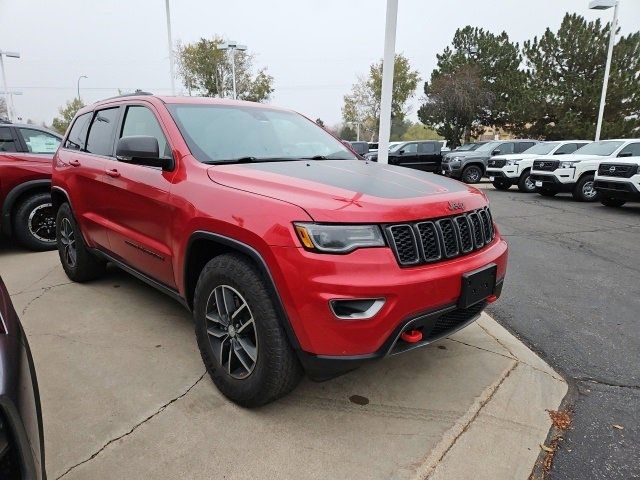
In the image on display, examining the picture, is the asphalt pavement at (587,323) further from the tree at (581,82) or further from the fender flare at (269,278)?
the tree at (581,82)

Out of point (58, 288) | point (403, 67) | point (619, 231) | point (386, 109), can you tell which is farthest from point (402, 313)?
point (403, 67)

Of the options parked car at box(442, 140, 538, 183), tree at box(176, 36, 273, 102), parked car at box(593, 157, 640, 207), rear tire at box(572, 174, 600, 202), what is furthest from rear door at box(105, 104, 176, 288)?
tree at box(176, 36, 273, 102)

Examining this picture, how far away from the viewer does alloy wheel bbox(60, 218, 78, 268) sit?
4484 millimetres

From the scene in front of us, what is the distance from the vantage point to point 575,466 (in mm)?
2195

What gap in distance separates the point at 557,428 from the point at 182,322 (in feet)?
8.87

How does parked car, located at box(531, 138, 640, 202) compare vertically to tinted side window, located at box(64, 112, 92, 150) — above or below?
below

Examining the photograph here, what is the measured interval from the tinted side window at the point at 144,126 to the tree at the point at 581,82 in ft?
109

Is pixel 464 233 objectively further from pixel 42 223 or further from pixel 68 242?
pixel 42 223

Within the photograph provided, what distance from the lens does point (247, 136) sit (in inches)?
128

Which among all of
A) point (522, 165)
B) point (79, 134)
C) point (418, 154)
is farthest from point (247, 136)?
point (418, 154)

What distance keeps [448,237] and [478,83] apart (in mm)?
36123

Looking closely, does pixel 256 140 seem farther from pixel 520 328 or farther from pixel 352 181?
pixel 520 328

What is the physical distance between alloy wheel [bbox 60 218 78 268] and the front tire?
247cm

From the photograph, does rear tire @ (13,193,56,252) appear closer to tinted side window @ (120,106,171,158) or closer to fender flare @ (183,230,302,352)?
tinted side window @ (120,106,171,158)
